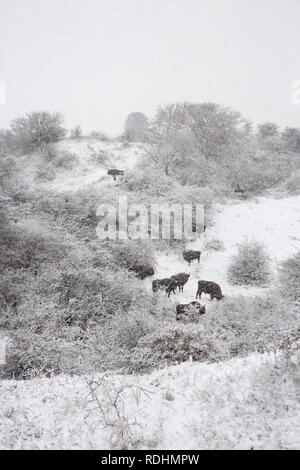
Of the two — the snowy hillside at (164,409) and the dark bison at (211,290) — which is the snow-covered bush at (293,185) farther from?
Result: the snowy hillside at (164,409)

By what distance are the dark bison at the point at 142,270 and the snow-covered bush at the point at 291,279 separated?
14.4 ft

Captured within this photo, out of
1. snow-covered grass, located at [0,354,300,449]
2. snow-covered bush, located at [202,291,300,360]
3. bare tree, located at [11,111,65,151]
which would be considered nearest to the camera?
snow-covered grass, located at [0,354,300,449]

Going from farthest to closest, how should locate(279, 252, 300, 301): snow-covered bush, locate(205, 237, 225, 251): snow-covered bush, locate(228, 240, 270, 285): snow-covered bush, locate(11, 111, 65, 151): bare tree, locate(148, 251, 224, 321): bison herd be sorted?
1. locate(11, 111, 65, 151): bare tree
2. locate(205, 237, 225, 251): snow-covered bush
3. locate(228, 240, 270, 285): snow-covered bush
4. locate(279, 252, 300, 301): snow-covered bush
5. locate(148, 251, 224, 321): bison herd

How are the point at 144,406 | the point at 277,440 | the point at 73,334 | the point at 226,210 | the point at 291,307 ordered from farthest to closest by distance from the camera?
the point at 226,210 → the point at 291,307 → the point at 73,334 → the point at 144,406 → the point at 277,440

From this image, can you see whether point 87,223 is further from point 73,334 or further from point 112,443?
point 112,443

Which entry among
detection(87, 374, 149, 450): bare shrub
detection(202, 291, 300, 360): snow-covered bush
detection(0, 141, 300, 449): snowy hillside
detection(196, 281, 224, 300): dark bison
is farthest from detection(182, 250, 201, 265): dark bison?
detection(87, 374, 149, 450): bare shrub

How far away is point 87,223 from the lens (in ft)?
41.4

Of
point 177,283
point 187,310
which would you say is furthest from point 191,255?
point 187,310

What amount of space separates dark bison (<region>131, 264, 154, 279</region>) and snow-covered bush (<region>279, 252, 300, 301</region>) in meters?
4.38

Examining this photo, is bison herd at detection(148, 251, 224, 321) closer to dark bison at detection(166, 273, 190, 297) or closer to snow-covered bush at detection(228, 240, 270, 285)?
dark bison at detection(166, 273, 190, 297)

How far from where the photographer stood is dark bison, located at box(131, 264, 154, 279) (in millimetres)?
10148

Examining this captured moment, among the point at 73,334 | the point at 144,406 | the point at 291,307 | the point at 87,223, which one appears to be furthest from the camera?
the point at 87,223
